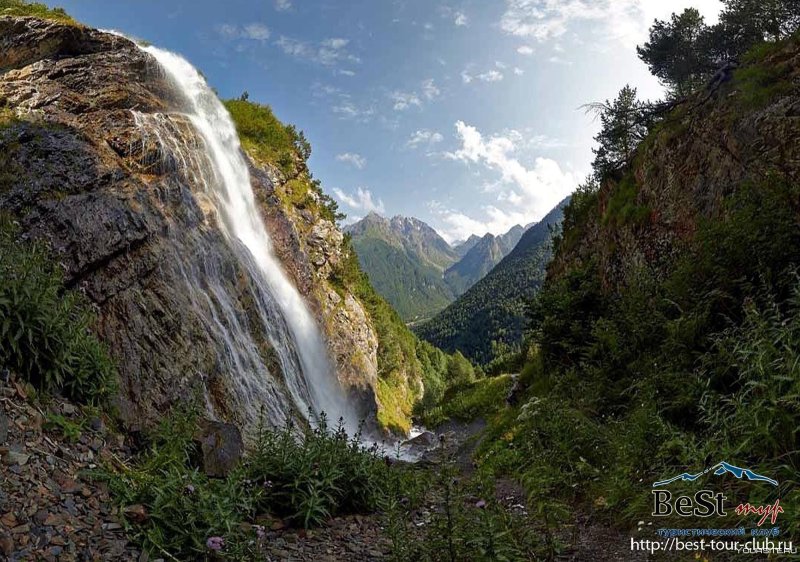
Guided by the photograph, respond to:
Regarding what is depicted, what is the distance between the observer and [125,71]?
855 inches

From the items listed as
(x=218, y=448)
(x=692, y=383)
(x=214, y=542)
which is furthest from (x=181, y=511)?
(x=692, y=383)

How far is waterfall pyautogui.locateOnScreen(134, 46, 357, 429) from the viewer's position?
16.2 m

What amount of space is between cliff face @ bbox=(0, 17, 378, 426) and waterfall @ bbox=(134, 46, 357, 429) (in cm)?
40

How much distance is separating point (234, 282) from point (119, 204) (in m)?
5.55

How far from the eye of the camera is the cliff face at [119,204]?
12.4 meters

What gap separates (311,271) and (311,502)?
26.9 m

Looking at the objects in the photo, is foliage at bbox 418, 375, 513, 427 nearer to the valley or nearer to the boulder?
the valley

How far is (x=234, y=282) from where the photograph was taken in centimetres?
1925

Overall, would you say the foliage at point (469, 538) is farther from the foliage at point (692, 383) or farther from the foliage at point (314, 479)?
the foliage at point (314, 479)

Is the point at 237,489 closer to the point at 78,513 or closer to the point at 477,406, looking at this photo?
the point at 78,513

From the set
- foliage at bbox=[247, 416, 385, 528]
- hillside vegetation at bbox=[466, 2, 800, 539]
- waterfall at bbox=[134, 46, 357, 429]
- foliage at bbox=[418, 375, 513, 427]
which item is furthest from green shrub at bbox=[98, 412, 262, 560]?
foliage at bbox=[418, 375, 513, 427]

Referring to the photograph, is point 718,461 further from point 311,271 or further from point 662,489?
point 311,271

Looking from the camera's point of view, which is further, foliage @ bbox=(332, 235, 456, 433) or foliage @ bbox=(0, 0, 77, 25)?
Answer: foliage @ bbox=(332, 235, 456, 433)

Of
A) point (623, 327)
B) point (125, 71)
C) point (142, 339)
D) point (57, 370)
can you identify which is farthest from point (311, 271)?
point (57, 370)
